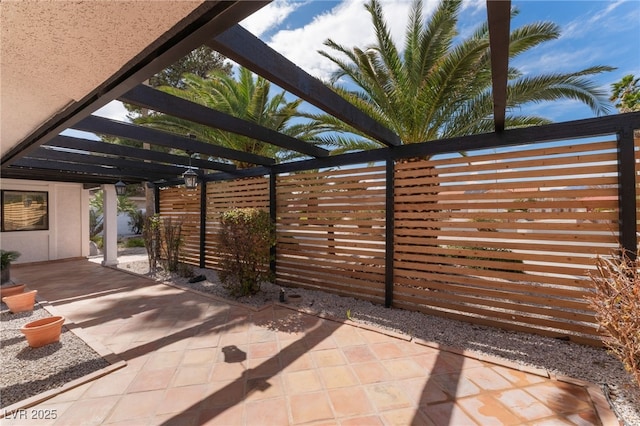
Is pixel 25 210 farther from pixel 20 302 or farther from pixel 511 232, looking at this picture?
pixel 511 232

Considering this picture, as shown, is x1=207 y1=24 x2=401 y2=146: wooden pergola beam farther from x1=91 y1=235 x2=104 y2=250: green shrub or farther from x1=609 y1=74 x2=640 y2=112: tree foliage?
x1=91 y1=235 x2=104 y2=250: green shrub

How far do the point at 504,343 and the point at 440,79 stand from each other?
3.82 m

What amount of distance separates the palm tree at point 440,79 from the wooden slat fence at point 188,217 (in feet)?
18.5

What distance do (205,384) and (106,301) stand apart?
12.2ft

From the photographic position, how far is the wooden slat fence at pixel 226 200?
21.7ft

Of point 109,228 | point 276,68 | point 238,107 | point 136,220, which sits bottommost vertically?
point 109,228

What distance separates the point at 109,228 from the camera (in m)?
8.58

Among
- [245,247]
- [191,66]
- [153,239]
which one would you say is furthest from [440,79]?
[191,66]

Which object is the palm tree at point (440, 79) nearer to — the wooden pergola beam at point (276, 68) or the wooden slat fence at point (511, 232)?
the wooden slat fence at point (511, 232)

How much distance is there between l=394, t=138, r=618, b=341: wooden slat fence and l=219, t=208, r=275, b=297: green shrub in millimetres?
2534

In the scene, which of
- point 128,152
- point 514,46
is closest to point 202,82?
point 128,152

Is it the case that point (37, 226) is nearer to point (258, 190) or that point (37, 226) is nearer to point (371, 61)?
point (258, 190)

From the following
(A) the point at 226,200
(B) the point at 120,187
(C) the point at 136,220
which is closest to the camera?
(A) the point at 226,200

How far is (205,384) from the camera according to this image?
8.69ft
